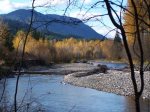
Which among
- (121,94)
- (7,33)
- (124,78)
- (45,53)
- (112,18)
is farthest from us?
(45,53)

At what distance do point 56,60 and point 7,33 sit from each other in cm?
6819

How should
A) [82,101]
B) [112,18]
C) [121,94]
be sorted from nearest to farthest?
[112,18] → [82,101] → [121,94]

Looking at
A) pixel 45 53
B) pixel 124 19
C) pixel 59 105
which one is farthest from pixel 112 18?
pixel 45 53

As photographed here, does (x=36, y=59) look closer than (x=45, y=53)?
Yes

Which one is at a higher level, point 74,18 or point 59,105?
point 74,18

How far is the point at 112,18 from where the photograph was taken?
5.59 feet

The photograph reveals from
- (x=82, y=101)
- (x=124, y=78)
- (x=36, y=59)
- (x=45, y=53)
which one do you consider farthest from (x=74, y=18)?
(x=45, y=53)

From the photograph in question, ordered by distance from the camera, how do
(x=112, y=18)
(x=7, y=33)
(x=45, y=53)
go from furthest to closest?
(x=45, y=53) → (x=7, y=33) → (x=112, y=18)

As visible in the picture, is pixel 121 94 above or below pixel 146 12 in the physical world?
below

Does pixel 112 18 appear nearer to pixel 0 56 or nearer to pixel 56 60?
pixel 0 56

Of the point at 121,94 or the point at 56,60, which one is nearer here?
the point at 121,94

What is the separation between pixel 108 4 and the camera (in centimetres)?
171

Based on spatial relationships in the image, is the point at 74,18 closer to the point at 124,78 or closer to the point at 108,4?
the point at 108,4

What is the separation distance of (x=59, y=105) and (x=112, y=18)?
Answer: 15.0 metres
